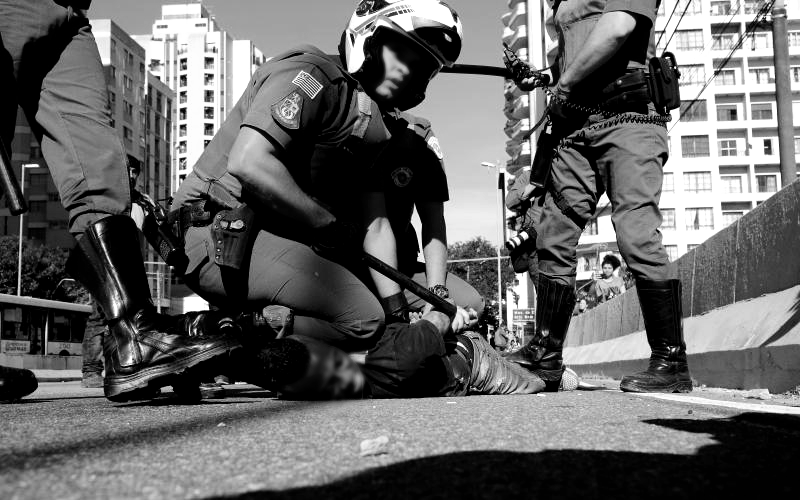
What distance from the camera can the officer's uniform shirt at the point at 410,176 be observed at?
4406 millimetres

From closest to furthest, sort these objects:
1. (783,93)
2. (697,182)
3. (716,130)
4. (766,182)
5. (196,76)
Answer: (783,93)
(697,182)
(716,130)
(766,182)
(196,76)

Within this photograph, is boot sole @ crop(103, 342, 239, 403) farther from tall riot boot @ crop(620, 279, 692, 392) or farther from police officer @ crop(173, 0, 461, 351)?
tall riot boot @ crop(620, 279, 692, 392)

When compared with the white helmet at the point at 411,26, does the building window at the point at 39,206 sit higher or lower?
higher

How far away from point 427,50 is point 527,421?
65.6 inches

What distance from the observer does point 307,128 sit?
327cm

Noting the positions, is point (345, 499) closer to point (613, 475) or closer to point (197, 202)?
point (613, 475)

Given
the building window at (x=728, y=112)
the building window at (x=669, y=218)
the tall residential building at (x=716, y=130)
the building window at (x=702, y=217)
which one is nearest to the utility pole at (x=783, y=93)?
the tall residential building at (x=716, y=130)

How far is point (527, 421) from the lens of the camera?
2.22 metres

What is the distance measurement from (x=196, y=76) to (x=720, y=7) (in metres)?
58.8

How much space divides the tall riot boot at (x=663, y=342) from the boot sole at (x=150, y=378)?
2.02m

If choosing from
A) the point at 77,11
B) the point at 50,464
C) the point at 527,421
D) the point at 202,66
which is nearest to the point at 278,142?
the point at 77,11

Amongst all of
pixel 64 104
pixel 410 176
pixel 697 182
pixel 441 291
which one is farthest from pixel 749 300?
pixel 697 182

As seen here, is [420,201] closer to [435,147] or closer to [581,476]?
[435,147]

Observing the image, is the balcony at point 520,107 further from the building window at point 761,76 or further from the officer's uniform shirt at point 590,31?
the officer's uniform shirt at point 590,31
